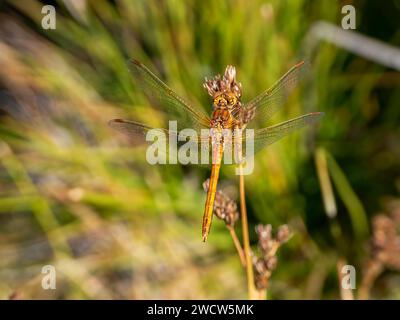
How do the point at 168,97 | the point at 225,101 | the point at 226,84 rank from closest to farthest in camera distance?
1. the point at 226,84
2. the point at 225,101
3. the point at 168,97

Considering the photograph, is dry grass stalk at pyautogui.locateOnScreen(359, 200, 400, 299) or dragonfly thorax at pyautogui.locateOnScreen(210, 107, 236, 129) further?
dry grass stalk at pyautogui.locateOnScreen(359, 200, 400, 299)

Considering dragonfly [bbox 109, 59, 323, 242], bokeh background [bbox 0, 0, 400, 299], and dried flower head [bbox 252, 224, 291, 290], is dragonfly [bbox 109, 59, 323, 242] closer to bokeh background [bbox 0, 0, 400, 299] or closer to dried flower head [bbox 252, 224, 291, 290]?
dried flower head [bbox 252, 224, 291, 290]

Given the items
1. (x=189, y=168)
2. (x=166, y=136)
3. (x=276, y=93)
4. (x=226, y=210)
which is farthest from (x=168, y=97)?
(x=189, y=168)

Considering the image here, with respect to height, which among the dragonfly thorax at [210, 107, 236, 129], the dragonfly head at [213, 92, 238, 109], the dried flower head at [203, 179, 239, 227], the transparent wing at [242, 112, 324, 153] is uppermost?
the dragonfly head at [213, 92, 238, 109]

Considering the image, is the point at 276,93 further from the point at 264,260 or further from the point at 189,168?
the point at 189,168

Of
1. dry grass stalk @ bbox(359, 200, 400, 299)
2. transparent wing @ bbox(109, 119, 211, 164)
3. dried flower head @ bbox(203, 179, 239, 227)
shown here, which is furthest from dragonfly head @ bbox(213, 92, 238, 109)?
dry grass stalk @ bbox(359, 200, 400, 299)

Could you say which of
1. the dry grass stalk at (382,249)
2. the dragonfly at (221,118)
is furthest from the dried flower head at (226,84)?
the dry grass stalk at (382,249)

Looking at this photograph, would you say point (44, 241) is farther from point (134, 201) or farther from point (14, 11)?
point (14, 11)

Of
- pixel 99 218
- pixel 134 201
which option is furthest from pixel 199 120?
pixel 99 218
